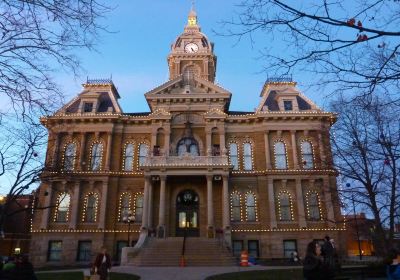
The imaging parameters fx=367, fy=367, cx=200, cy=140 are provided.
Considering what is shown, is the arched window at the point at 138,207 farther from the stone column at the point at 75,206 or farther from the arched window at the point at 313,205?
the arched window at the point at 313,205

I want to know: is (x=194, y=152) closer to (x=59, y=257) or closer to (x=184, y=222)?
(x=184, y=222)

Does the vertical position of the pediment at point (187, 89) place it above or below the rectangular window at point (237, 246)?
above

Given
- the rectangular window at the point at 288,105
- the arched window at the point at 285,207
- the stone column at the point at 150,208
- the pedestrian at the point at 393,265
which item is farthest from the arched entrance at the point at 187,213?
the pedestrian at the point at 393,265

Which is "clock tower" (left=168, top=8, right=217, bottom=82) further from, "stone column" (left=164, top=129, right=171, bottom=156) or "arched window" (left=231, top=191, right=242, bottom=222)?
"arched window" (left=231, top=191, right=242, bottom=222)

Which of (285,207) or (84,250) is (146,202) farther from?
(285,207)

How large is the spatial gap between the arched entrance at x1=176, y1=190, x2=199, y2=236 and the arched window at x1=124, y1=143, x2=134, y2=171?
5.46m

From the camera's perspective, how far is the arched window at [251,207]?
103ft

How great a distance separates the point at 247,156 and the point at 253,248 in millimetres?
8079

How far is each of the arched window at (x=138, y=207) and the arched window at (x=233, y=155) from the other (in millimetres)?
8671

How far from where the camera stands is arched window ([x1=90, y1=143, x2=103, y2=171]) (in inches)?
1303

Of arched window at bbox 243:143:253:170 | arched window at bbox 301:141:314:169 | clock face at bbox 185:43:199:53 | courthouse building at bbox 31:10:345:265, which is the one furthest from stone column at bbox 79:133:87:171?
arched window at bbox 301:141:314:169

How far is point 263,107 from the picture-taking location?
113 ft

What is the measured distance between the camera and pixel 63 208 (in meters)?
32.0

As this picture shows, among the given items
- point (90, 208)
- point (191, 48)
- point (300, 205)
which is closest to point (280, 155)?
point (300, 205)
